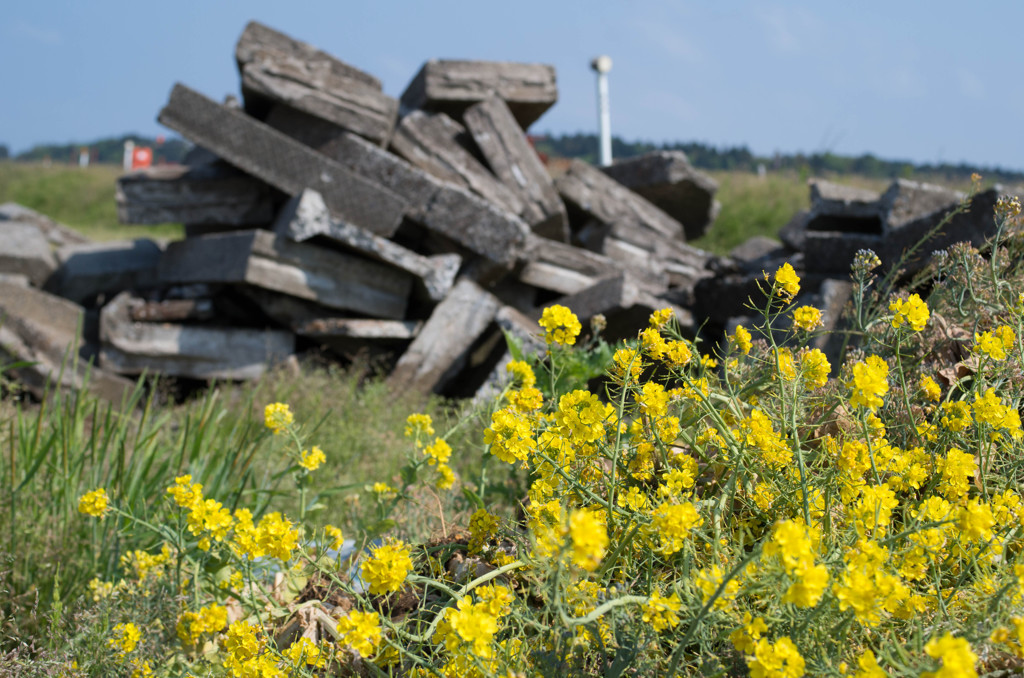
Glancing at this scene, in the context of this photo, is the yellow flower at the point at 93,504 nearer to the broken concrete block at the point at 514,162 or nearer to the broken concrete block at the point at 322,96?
the broken concrete block at the point at 322,96

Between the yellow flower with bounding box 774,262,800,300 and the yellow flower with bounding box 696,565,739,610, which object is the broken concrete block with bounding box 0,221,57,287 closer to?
the yellow flower with bounding box 774,262,800,300

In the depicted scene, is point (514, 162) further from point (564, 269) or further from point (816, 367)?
point (816, 367)

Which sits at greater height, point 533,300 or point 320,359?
point 533,300

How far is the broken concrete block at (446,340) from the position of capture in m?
5.34

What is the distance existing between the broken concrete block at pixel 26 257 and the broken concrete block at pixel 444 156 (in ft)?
9.93

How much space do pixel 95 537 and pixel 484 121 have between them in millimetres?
4548

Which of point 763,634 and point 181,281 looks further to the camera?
point 181,281

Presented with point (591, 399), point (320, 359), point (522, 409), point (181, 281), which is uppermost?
point (591, 399)

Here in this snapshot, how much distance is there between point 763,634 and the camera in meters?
1.31

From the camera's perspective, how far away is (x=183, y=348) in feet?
17.6

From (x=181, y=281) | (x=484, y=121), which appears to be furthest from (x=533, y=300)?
(x=181, y=281)

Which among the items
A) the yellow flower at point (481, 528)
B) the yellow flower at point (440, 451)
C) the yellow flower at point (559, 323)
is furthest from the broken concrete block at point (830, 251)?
the yellow flower at point (481, 528)

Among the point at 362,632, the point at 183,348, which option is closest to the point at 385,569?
the point at 362,632

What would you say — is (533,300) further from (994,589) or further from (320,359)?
(994,589)
